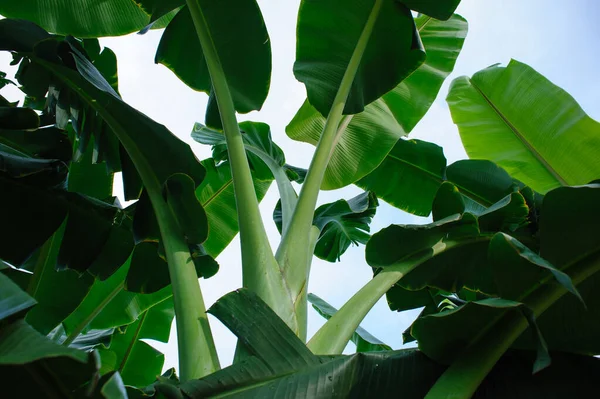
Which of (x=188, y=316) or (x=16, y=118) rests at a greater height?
(x=16, y=118)

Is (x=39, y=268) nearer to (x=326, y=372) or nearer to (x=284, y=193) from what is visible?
(x=284, y=193)

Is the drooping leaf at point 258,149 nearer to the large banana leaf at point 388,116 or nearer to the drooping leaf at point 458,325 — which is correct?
the large banana leaf at point 388,116

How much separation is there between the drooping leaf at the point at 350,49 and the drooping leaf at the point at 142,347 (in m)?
1.59

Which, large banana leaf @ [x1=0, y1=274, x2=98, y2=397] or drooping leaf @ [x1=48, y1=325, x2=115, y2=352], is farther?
drooping leaf @ [x1=48, y1=325, x2=115, y2=352]

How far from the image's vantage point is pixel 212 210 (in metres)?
2.57

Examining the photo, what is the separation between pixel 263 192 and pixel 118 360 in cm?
120

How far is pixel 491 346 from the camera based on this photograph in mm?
1123

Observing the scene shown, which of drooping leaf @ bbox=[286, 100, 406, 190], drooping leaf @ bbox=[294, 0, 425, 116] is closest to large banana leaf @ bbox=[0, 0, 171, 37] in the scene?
drooping leaf @ bbox=[294, 0, 425, 116]

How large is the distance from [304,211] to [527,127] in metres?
1.41

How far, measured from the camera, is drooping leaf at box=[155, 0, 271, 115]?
161 cm

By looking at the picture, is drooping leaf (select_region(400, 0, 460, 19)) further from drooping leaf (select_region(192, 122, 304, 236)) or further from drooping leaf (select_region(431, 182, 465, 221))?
drooping leaf (select_region(192, 122, 304, 236))

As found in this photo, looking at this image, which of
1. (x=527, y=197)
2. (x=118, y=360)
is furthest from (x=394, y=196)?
(x=118, y=360)

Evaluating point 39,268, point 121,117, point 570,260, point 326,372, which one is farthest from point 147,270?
point 570,260

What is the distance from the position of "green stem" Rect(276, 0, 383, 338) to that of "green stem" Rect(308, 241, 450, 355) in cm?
12
